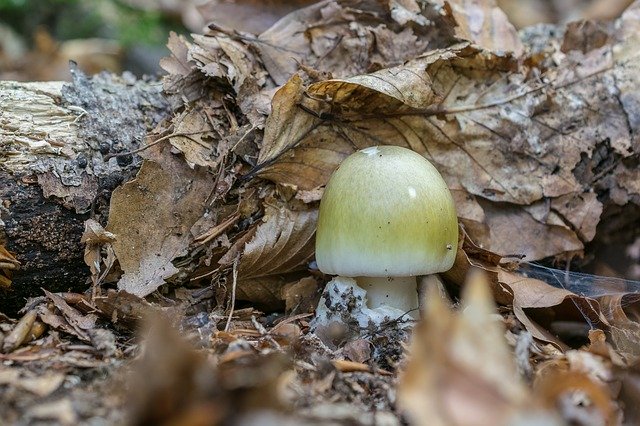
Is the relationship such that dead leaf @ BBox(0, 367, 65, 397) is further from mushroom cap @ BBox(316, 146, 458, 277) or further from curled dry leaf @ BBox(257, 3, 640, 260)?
curled dry leaf @ BBox(257, 3, 640, 260)

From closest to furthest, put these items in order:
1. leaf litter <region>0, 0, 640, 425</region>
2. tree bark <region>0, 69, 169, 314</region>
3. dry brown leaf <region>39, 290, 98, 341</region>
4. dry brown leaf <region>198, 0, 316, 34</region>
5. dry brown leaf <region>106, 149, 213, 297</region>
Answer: leaf litter <region>0, 0, 640, 425</region>
dry brown leaf <region>39, 290, 98, 341</region>
tree bark <region>0, 69, 169, 314</region>
dry brown leaf <region>106, 149, 213, 297</region>
dry brown leaf <region>198, 0, 316, 34</region>

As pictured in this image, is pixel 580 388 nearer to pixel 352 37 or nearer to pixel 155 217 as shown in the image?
pixel 155 217

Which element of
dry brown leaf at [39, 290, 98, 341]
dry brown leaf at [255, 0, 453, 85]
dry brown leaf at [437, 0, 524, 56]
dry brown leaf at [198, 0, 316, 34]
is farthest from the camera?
dry brown leaf at [198, 0, 316, 34]

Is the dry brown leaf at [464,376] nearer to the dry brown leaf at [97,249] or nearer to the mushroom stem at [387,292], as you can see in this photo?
the mushroom stem at [387,292]

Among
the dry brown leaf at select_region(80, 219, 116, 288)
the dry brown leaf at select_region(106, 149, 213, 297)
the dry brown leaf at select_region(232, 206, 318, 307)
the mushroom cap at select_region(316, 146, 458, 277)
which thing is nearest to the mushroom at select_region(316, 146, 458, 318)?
the mushroom cap at select_region(316, 146, 458, 277)

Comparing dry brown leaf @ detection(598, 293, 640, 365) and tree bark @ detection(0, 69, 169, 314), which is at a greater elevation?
tree bark @ detection(0, 69, 169, 314)

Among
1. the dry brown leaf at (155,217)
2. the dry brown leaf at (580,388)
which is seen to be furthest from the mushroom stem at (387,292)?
the dry brown leaf at (155,217)

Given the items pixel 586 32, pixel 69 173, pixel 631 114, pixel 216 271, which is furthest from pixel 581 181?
pixel 69 173
